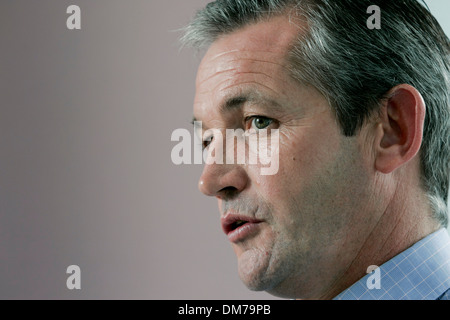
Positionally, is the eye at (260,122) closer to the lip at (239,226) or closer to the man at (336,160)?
the man at (336,160)

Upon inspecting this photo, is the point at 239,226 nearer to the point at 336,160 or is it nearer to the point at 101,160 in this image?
the point at 336,160

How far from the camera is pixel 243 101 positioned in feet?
3.49

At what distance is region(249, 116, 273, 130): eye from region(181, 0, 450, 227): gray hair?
0.33 feet

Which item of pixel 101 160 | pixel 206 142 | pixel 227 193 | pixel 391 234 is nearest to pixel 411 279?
pixel 391 234

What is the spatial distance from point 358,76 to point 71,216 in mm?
1383

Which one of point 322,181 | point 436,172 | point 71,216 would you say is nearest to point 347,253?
point 322,181

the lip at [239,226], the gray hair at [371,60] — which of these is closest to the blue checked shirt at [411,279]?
the gray hair at [371,60]

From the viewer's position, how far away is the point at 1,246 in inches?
81.6

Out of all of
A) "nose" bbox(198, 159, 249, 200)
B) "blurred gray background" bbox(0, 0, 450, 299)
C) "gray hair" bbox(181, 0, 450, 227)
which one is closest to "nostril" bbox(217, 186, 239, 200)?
"nose" bbox(198, 159, 249, 200)

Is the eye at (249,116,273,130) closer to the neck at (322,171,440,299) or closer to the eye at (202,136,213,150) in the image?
the eye at (202,136,213,150)

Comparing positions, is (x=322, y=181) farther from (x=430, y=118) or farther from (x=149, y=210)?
(x=149, y=210)
